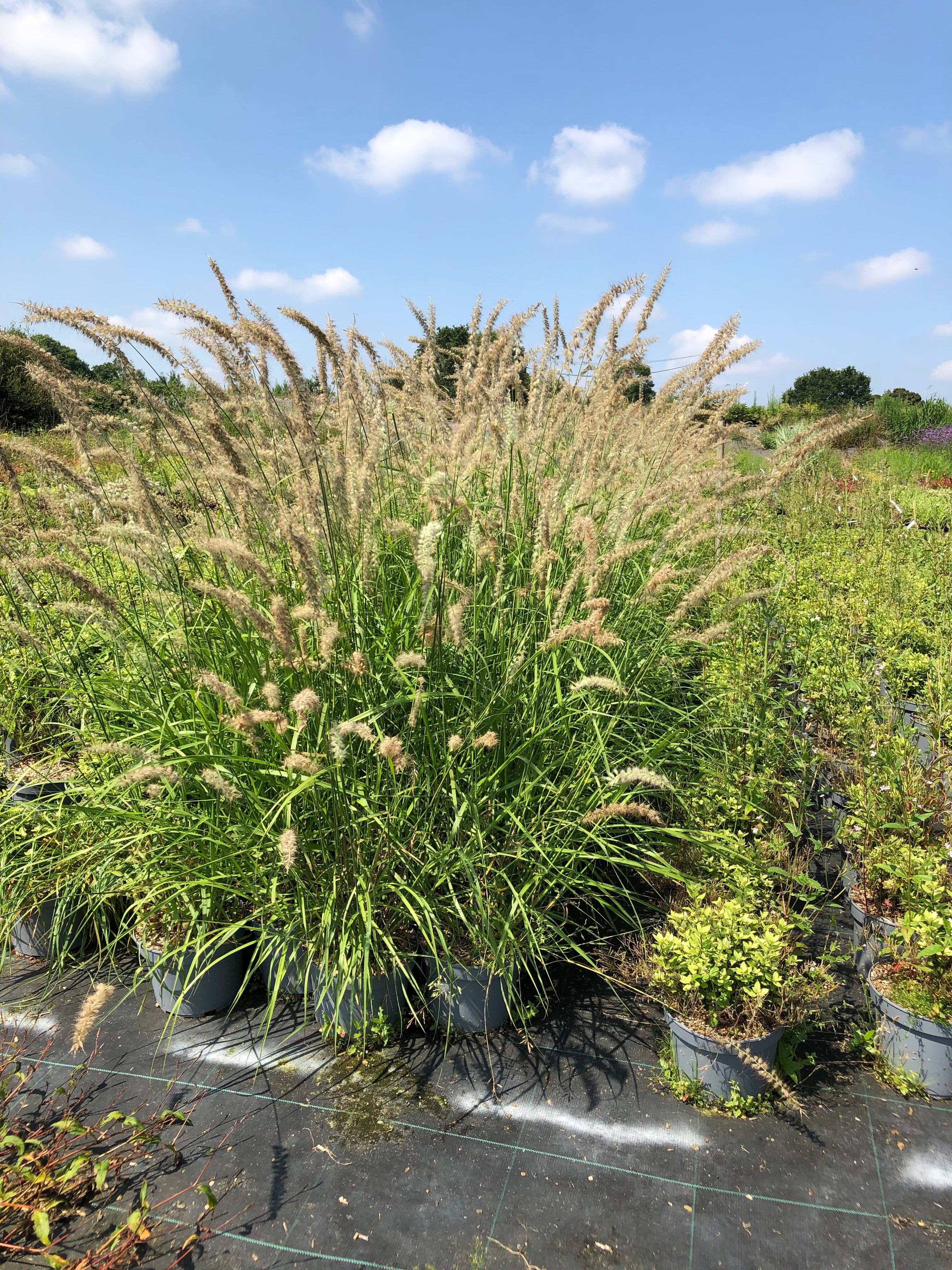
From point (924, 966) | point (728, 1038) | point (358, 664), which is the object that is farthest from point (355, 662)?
point (924, 966)

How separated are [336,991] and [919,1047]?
167cm

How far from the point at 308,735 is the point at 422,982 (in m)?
0.91

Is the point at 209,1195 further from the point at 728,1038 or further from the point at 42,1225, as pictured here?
the point at 728,1038

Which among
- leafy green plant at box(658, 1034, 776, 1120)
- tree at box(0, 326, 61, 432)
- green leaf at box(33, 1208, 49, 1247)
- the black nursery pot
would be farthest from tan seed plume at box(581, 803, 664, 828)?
tree at box(0, 326, 61, 432)

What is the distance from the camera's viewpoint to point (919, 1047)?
212 centimetres

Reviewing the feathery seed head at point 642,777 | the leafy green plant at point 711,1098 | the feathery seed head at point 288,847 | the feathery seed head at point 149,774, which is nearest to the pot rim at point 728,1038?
the leafy green plant at point 711,1098

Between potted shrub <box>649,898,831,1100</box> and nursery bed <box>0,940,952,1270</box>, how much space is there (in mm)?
126

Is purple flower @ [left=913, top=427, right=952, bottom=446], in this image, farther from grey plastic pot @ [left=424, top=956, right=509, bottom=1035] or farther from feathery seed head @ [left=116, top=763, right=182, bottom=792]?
feathery seed head @ [left=116, top=763, right=182, bottom=792]

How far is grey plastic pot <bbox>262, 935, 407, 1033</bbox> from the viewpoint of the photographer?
226cm

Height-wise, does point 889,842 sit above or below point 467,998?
above

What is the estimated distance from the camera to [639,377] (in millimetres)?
3570

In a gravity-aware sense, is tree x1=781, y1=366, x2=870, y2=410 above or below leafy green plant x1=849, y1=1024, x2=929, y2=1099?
above

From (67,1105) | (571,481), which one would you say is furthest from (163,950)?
(571,481)

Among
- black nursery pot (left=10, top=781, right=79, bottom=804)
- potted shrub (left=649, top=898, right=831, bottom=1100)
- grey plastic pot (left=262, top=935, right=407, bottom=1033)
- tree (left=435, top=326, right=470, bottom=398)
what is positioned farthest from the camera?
tree (left=435, top=326, right=470, bottom=398)
